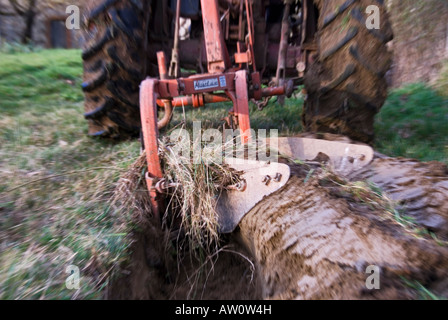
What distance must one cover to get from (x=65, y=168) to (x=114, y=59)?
0.85 meters

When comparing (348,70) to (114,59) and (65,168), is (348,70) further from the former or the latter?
(65,168)

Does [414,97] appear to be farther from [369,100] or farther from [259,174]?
[259,174]

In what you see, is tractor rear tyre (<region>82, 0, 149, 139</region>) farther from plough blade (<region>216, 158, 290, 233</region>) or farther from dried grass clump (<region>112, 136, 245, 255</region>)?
plough blade (<region>216, 158, 290, 233</region>)

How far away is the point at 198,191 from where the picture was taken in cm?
157

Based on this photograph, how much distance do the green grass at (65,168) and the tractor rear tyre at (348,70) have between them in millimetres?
362

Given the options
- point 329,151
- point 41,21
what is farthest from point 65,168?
point 41,21

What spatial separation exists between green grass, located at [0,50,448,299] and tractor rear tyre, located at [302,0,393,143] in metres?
0.36

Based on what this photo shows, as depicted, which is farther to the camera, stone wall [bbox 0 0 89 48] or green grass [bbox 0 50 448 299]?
stone wall [bbox 0 0 89 48]

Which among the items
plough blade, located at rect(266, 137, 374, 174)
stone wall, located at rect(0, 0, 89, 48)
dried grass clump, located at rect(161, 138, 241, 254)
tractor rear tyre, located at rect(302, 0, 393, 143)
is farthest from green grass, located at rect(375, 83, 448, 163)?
stone wall, located at rect(0, 0, 89, 48)

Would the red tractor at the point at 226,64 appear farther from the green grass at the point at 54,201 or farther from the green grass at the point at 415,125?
the green grass at the point at 415,125

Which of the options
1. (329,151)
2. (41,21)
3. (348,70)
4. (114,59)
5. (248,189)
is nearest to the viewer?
(248,189)

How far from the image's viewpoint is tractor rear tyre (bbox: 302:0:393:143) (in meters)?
1.79

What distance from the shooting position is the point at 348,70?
6.15 feet

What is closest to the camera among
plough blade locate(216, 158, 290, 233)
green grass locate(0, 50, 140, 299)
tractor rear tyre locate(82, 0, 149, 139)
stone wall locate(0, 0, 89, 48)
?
green grass locate(0, 50, 140, 299)
